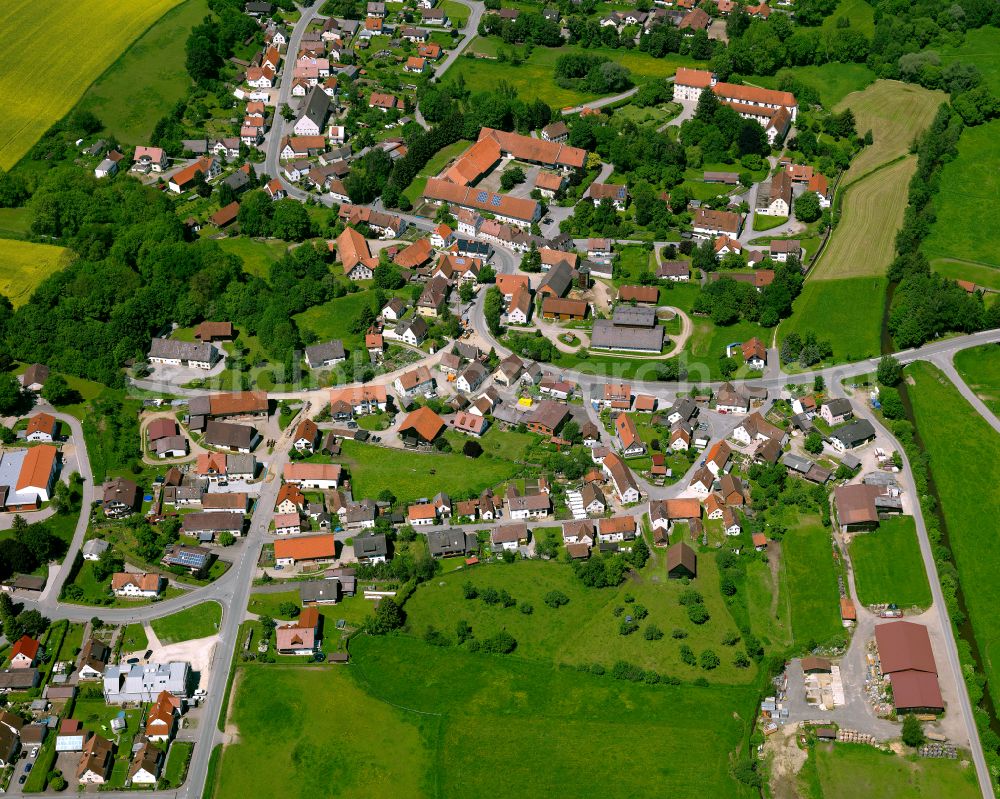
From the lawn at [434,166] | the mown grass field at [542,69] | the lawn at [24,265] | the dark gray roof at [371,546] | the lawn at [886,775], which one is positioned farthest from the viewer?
the mown grass field at [542,69]

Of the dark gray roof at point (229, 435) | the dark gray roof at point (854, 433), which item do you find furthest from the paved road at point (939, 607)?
the dark gray roof at point (229, 435)

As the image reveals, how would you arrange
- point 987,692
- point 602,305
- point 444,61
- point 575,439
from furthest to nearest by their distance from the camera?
1. point 444,61
2. point 602,305
3. point 575,439
4. point 987,692

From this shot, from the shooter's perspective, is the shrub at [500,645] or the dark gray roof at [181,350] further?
the dark gray roof at [181,350]

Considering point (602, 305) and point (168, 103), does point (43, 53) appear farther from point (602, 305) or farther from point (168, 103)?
point (602, 305)

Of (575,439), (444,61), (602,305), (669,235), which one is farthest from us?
(444,61)

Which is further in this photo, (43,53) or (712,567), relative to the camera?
(43,53)

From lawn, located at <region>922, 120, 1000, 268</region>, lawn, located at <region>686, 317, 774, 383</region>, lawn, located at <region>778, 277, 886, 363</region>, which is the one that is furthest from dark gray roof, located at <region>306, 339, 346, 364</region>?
lawn, located at <region>922, 120, 1000, 268</region>

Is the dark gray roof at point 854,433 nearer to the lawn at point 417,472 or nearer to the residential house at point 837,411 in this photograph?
the residential house at point 837,411

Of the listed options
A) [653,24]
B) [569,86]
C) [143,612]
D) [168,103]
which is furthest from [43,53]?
[143,612]
